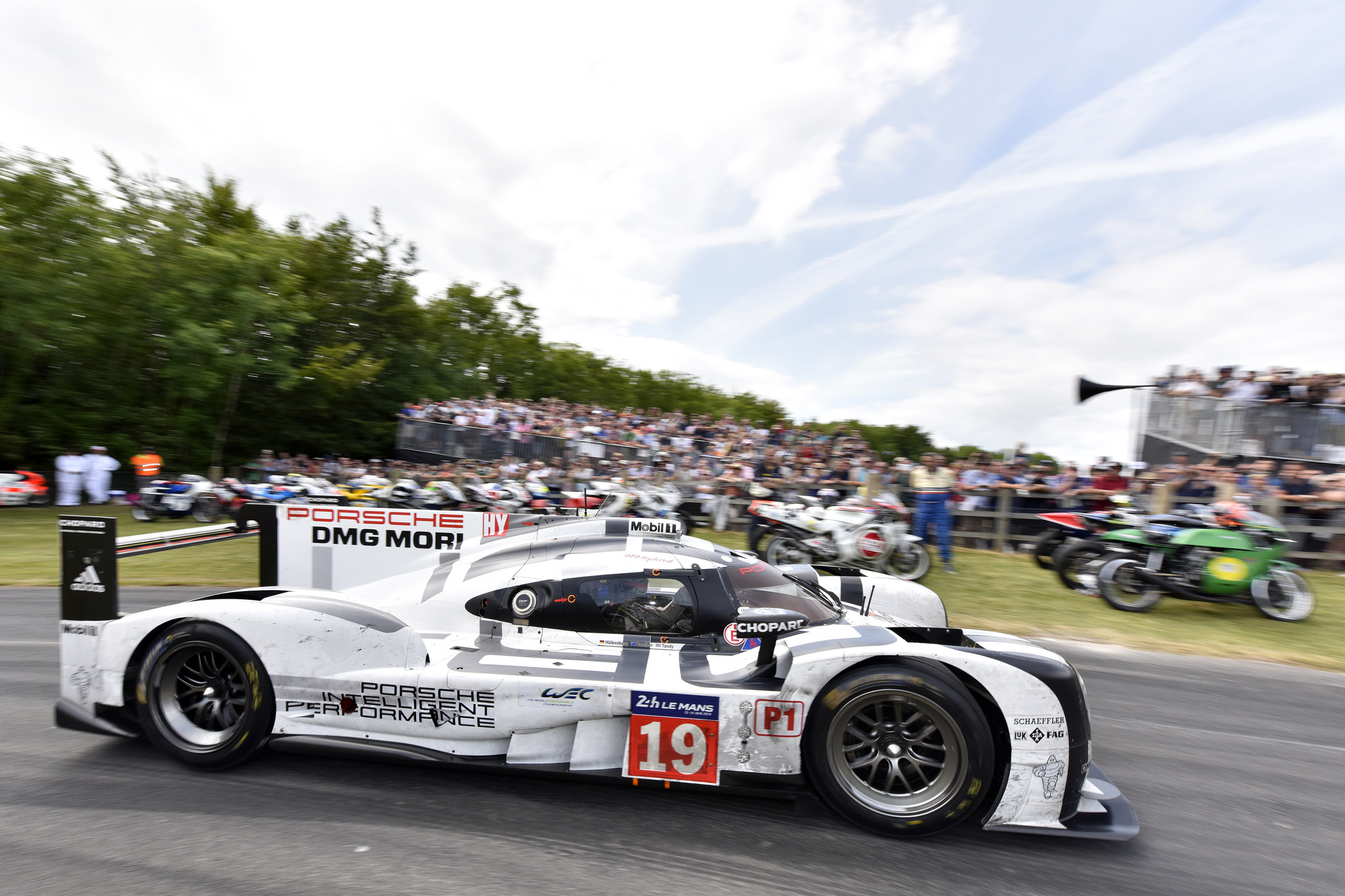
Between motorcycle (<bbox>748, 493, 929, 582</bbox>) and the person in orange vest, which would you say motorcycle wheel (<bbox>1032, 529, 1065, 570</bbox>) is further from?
the person in orange vest

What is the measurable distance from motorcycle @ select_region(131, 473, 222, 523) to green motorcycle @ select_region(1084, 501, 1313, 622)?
14.6 metres

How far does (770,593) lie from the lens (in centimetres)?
375

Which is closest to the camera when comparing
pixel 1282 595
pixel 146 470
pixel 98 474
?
pixel 1282 595

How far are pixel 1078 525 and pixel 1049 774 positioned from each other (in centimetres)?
687

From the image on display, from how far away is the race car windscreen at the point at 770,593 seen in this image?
12.0ft

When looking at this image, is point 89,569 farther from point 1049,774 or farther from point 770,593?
point 1049,774

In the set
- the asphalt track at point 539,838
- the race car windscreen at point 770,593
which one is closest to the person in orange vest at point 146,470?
the asphalt track at point 539,838

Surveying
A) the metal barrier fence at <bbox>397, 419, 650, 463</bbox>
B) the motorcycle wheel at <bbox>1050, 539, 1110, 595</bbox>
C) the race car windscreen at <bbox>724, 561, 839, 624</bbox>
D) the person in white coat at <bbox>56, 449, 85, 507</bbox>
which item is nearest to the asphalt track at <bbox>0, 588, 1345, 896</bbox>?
the race car windscreen at <bbox>724, 561, 839, 624</bbox>

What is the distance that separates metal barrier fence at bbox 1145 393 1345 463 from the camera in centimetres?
1152

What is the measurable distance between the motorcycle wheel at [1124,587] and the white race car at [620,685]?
5117 millimetres

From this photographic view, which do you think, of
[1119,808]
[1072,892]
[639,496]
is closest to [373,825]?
[1072,892]

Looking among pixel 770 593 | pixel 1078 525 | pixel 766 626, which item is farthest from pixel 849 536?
pixel 766 626

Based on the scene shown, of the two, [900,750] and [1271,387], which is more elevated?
[1271,387]

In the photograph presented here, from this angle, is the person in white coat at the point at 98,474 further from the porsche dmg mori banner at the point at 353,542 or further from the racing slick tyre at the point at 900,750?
the racing slick tyre at the point at 900,750
